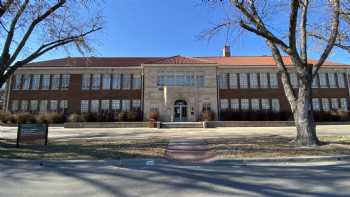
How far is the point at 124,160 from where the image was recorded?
25.4ft

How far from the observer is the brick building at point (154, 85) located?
3272 centimetres

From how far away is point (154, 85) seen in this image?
3256 cm

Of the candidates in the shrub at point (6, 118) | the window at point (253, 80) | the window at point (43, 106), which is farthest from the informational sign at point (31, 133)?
the window at point (253, 80)

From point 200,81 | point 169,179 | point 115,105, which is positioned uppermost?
point 200,81

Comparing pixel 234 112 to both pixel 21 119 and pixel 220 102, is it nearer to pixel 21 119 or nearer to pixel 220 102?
pixel 220 102

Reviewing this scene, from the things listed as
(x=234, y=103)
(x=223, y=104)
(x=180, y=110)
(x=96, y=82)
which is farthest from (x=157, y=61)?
(x=234, y=103)

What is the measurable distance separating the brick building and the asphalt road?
25127mm

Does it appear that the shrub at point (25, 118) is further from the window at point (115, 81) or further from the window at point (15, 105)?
the window at point (115, 81)

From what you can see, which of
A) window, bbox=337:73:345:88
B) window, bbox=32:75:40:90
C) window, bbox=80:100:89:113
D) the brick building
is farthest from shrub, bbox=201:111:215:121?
window, bbox=32:75:40:90

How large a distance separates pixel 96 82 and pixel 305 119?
1135 inches

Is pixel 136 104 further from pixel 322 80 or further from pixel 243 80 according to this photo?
pixel 322 80

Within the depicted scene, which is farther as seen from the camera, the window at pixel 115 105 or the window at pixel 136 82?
the window at pixel 136 82

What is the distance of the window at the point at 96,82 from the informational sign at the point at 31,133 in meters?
23.3

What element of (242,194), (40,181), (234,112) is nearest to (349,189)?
(242,194)
